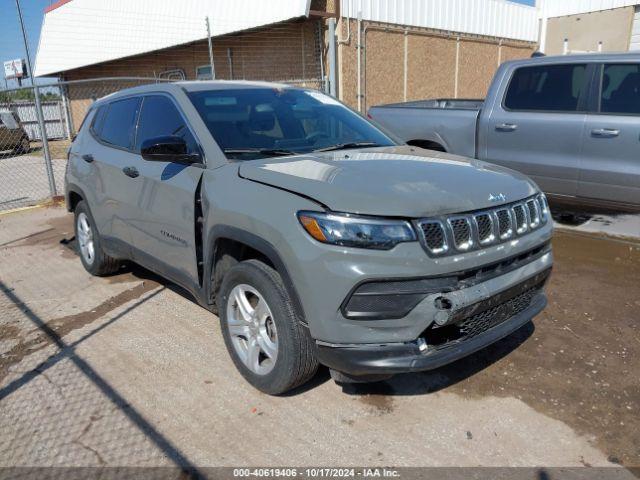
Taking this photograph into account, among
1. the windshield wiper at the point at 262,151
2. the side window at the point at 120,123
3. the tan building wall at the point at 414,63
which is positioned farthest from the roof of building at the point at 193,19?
the windshield wiper at the point at 262,151

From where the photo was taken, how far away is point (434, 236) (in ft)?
8.30

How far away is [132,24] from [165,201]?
15.7 m

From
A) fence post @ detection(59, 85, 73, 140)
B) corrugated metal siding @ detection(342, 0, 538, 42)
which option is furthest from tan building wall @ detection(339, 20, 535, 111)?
fence post @ detection(59, 85, 73, 140)

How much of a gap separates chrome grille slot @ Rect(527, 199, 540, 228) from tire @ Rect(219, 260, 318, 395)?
1464 mm

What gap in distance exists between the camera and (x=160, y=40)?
15.7 metres

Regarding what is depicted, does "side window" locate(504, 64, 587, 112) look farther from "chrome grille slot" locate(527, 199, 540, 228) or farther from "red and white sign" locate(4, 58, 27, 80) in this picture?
"red and white sign" locate(4, 58, 27, 80)

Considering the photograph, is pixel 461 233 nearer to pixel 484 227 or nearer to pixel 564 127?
pixel 484 227

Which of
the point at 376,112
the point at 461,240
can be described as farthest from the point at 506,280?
the point at 376,112

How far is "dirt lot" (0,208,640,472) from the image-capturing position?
105 inches

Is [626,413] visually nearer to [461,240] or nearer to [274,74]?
[461,240]

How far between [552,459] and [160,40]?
629 inches

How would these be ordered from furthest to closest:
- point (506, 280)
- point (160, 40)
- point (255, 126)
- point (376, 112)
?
point (160, 40) → point (376, 112) → point (255, 126) → point (506, 280)

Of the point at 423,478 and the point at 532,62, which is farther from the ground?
the point at 532,62

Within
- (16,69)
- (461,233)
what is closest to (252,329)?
(461,233)
